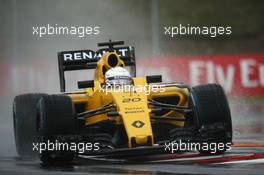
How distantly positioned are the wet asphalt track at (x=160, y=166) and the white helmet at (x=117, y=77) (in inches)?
47.0

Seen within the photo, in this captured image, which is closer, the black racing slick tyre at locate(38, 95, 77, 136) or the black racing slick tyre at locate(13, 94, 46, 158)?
the black racing slick tyre at locate(38, 95, 77, 136)

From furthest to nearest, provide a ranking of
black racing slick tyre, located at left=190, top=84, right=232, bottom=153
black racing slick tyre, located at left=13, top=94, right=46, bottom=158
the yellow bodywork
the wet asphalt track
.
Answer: black racing slick tyre, located at left=13, top=94, right=46, bottom=158 < black racing slick tyre, located at left=190, top=84, right=232, bottom=153 < the yellow bodywork < the wet asphalt track

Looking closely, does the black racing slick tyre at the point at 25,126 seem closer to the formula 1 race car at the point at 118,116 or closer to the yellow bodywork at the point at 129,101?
the formula 1 race car at the point at 118,116

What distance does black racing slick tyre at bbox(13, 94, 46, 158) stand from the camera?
39.0 feet

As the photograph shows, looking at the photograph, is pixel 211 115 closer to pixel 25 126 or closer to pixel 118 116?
pixel 118 116

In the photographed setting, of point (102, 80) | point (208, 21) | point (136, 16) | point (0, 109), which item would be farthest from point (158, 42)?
point (102, 80)

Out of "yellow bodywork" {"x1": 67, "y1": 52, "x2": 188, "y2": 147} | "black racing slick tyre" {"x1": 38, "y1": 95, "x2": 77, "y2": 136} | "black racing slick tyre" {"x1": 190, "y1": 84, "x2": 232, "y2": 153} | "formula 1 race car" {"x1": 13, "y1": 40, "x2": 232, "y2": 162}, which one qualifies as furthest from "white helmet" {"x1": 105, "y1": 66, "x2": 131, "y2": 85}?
"black racing slick tyre" {"x1": 38, "y1": 95, "x2": 77, "y2": 136}

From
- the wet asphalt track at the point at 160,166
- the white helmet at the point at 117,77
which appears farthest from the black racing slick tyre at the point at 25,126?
the white helmet at the point at 117,77

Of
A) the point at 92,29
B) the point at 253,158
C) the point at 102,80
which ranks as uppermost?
the point at 92,29

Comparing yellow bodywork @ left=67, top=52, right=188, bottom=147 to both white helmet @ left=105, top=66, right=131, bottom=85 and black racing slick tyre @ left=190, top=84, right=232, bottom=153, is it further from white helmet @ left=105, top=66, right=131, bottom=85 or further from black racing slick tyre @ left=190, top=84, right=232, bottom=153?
black racing slick tyre @ left=190, top=84, right=232, bottom=153

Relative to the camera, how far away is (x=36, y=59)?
22.7 m

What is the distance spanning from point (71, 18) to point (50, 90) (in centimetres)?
392

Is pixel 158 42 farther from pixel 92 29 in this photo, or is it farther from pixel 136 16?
pixel 136 16

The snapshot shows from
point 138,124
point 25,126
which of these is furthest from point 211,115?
point 25,126
